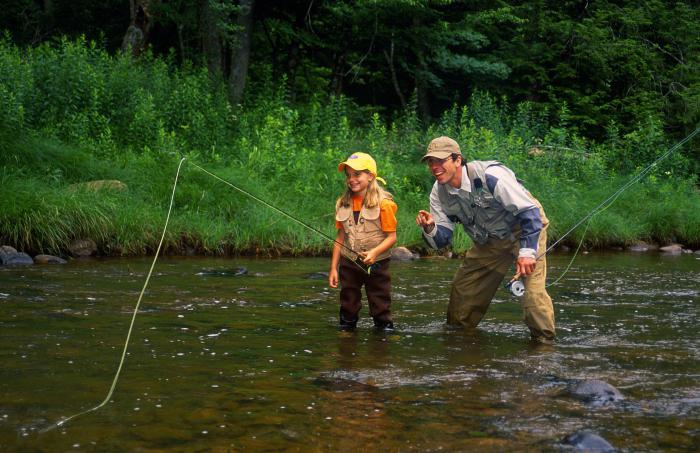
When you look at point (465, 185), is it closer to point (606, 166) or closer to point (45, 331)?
point (45, 331)

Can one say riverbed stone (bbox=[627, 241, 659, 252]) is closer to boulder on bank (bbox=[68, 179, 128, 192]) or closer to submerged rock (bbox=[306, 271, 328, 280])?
submerged rock (bbox=[306, 271, 328, 280])

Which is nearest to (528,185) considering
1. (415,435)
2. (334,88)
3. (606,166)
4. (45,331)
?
(606,166)

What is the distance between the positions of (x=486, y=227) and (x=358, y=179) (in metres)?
0.91

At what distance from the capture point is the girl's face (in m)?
6.38

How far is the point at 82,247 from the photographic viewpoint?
11.3 metres

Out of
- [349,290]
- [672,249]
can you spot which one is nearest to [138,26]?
[672,249]

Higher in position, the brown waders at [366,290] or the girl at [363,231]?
the girl at [363,231]

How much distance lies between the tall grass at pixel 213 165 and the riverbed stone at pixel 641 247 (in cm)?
14

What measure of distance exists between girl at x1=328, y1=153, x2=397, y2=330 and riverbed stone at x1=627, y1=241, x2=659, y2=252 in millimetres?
9120

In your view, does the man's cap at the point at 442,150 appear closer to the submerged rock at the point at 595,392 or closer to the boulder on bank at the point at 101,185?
the submerged rock at the point at 595,392

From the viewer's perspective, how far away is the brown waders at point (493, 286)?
20.7 feet

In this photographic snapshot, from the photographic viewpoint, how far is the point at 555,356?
600 cm

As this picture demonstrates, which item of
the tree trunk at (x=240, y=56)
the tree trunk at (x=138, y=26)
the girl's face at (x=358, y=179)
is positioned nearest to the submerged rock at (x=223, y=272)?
the girl's face at (x=358, y=179)

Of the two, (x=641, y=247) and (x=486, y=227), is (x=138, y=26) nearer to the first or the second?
(x=641, y=247)
